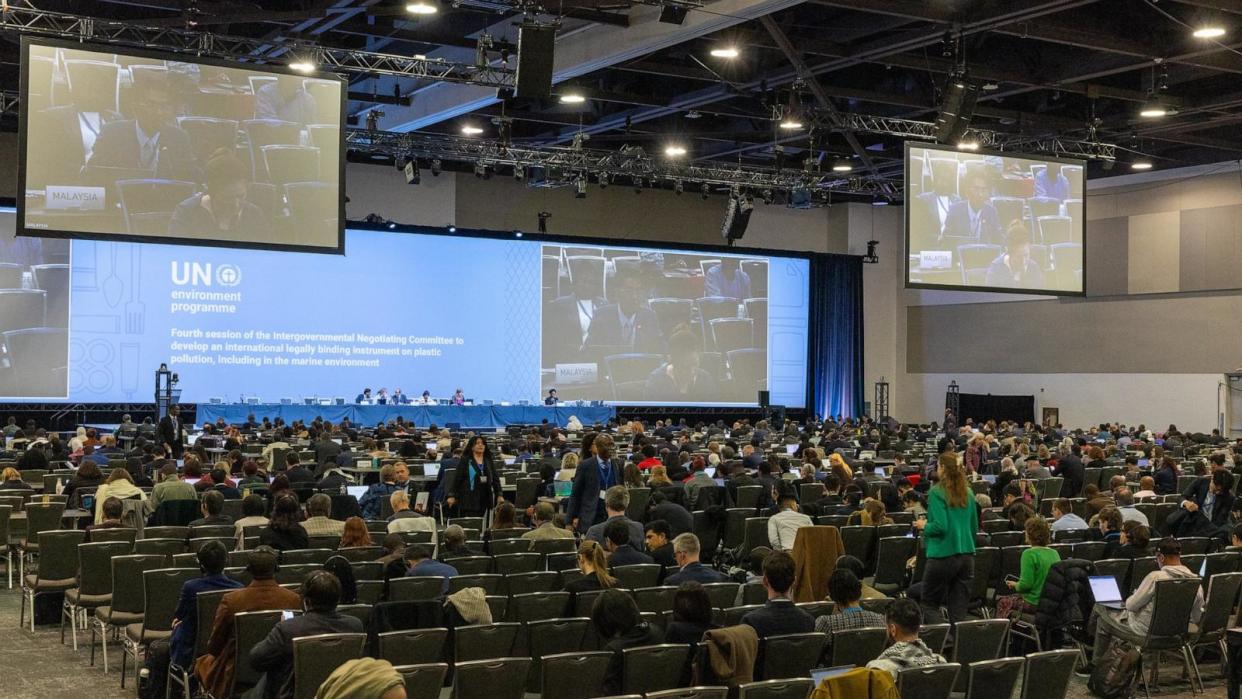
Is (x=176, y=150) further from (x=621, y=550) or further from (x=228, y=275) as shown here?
(x=228, y=275)

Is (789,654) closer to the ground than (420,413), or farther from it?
closer to the ground

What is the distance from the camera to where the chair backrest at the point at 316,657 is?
16.4ft

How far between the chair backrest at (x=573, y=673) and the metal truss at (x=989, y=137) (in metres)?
15.6

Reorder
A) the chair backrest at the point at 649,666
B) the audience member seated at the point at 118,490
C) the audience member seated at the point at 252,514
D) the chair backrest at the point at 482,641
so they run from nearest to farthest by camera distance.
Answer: the chair backrest at the point at 649,666, the chair backrest at the point at 482,641, the audience member seated at the point at 252,514, the audience member seated at the point at 118,490

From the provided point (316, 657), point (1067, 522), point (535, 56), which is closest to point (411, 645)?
point (316, 657)

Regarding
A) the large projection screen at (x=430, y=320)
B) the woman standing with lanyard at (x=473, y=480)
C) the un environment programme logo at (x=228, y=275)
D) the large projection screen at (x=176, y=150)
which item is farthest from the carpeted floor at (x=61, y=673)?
the un environment programme logo at (x=228, y=275)

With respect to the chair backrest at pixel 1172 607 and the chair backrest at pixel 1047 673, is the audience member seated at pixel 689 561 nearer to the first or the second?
the chair backrest at pixel 1047 673

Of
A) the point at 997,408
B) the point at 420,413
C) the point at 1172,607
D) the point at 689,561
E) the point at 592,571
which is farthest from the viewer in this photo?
the point at 997,408

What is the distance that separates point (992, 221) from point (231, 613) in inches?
521

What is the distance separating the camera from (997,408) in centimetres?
3014

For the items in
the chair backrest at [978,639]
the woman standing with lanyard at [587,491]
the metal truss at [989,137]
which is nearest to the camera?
the chair backrest at [978,639]

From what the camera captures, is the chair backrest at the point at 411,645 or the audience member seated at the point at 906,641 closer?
the audience member seated at the point at 906,641

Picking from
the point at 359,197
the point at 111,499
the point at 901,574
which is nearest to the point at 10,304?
the point at 359,197

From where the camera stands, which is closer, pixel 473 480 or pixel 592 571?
pixel 592 571
